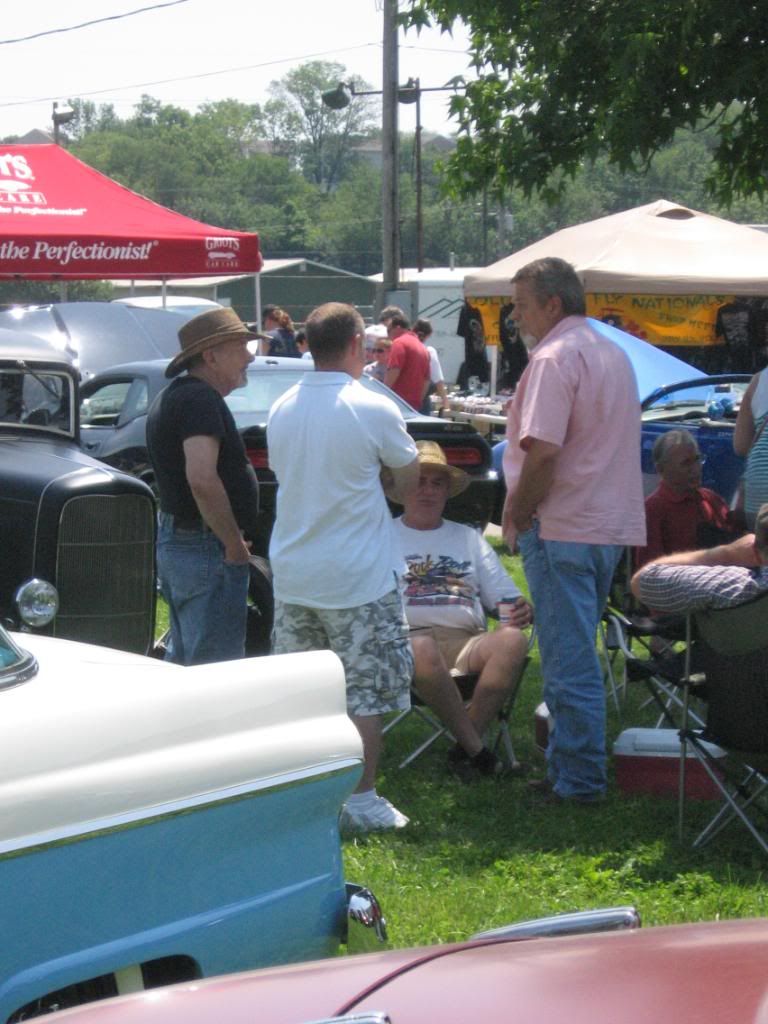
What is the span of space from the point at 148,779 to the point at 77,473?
154 inches

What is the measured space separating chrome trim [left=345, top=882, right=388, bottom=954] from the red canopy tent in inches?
367

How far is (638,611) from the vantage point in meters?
6.84

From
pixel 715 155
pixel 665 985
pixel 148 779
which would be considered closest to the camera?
pixel 665 985

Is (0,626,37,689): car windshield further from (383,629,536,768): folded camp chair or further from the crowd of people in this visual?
(383,629,536,768): folded camp chair

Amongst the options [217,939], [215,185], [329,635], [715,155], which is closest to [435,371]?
[715,155]

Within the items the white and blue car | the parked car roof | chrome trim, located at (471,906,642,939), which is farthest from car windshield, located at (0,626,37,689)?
the parked car roof

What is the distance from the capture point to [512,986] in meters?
1.93

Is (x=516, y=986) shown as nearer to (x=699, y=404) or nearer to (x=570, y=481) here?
(x=570, y=481)

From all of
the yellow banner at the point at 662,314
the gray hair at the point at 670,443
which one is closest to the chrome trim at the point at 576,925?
the gray hair at the point at 670,443

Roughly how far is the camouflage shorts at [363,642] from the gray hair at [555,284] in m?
1.23

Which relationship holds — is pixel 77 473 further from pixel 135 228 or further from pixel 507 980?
pixel 135 228

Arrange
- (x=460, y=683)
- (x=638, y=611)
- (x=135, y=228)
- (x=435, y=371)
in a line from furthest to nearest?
(x=435, y=371) → (x=135, y=228) → (x=638, y=611) → (x=460, y=683)

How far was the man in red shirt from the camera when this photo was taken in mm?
13719

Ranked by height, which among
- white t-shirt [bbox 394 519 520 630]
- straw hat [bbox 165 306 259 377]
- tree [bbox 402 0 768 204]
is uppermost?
tree [bbox 402 0 768 204]
